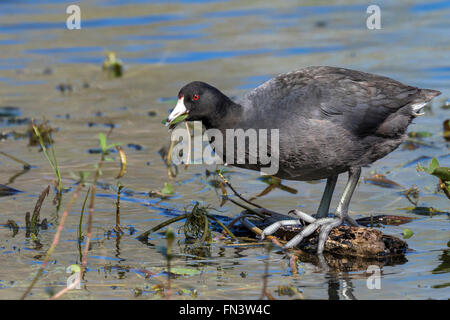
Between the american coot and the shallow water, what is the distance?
550 millimetres

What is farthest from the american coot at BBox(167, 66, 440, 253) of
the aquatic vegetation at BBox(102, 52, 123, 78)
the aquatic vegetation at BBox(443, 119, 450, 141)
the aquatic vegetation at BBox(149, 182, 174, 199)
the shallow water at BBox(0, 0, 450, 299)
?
the aquatic vegetation at BBox(102, 52, 123, 78)

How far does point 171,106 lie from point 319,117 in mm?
4016

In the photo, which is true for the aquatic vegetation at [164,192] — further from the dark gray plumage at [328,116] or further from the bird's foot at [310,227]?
the bird's foot at [310,227]

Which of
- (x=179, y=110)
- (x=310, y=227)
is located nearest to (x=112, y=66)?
(x=179, y=110)

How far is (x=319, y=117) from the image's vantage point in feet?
16.5

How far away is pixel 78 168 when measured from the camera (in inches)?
267

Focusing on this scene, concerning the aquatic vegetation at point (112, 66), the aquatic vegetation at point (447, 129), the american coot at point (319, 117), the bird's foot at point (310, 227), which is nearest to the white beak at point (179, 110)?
the american coot at point (319, 117)

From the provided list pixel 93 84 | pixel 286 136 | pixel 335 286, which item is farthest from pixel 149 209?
pixel 93 84

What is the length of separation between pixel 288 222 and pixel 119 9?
30.1 feet

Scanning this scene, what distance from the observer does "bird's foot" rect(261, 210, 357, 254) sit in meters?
4.94

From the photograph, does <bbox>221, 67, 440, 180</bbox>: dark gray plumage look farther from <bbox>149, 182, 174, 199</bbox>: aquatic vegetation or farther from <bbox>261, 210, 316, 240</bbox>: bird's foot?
<bbox>149, 182, 174, 199</bbox>: aquatic vegetation

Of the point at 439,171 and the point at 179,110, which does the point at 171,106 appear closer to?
the point at 179,110

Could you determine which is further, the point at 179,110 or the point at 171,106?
the point at 171,106
